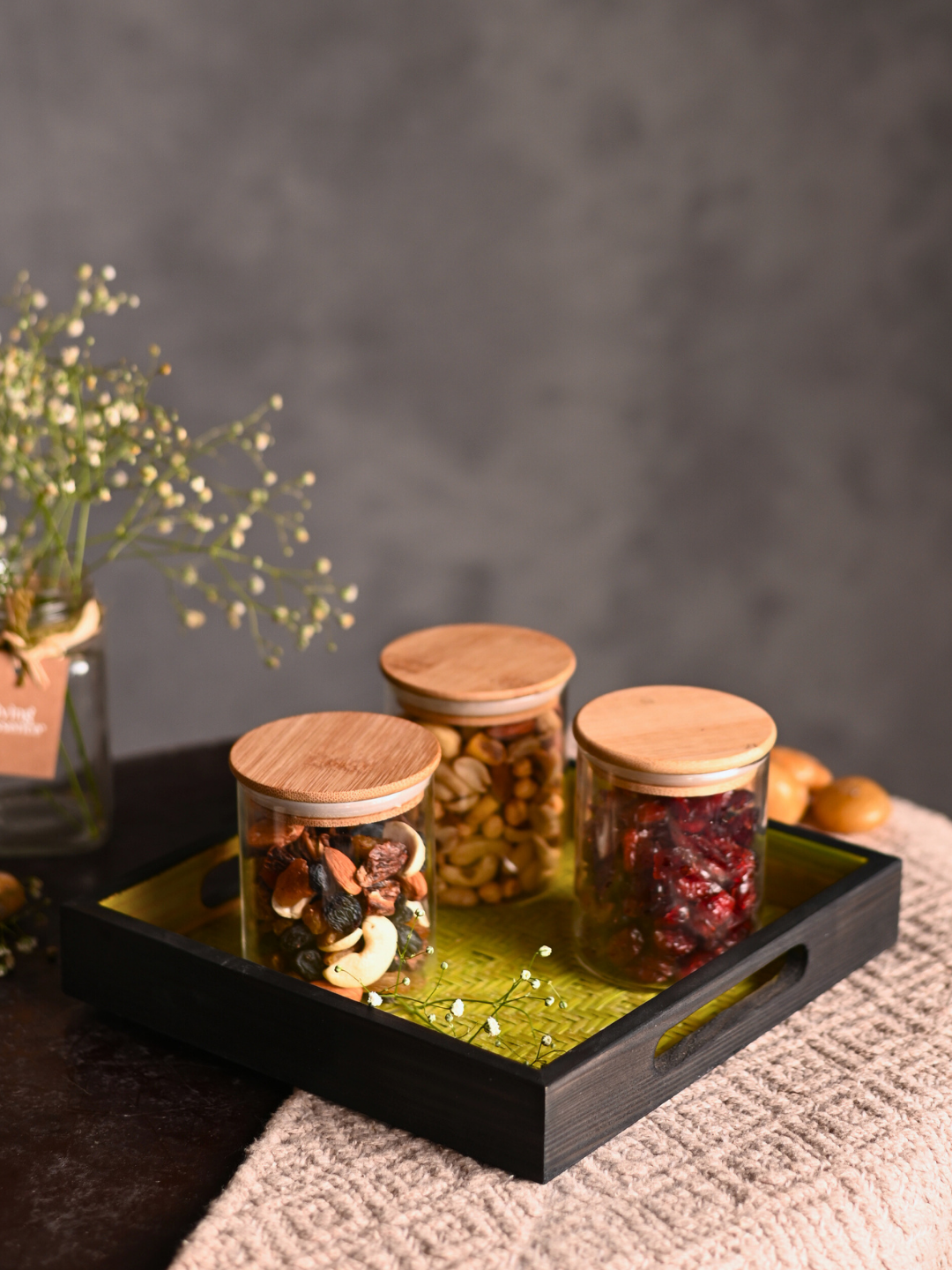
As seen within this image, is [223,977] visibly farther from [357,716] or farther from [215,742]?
[215,742]

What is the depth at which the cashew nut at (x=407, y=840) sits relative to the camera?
88cm

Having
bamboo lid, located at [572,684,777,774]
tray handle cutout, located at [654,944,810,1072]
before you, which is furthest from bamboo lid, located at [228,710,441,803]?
tray handle cutout, located at [654,944,810,1072]

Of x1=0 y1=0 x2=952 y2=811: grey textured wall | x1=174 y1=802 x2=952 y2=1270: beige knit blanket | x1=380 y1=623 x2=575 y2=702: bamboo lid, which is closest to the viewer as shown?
x1=174 y1=802 x2=952 y2=1270: beige knit blanket

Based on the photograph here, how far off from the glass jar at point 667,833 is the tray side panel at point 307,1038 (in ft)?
0.60

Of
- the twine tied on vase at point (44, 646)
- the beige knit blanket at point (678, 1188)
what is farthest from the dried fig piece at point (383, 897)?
the twine tied on vase at point (44, 646)

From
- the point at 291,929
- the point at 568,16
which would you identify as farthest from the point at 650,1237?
the point at 568,16

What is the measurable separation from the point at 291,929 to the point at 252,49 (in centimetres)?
171

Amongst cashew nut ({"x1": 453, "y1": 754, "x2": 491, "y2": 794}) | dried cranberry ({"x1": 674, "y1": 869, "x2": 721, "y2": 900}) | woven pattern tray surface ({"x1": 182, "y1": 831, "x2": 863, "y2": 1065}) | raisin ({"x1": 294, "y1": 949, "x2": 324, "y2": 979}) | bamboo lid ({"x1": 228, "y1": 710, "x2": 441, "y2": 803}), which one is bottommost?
woven pattern tray surface ({"x1": 182, "y1": 831, "x2": 863, "y2": 1065})

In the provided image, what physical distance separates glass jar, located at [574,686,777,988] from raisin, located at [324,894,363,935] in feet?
0.59

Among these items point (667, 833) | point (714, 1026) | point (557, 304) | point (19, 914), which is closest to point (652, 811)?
point (667, 833)

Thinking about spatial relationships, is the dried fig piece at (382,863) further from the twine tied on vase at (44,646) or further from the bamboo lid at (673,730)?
the twine tied on vase at (44,646)

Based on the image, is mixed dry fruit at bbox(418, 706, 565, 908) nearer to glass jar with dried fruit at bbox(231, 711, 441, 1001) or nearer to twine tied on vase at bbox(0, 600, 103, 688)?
glass jar with dried fruit at bbox(231, 711, 441, 1001)

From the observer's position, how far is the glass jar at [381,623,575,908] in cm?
102

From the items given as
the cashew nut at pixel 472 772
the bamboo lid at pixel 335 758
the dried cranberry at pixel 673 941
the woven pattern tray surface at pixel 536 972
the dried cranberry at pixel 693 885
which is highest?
the bamboo lid at pixel 335 758
